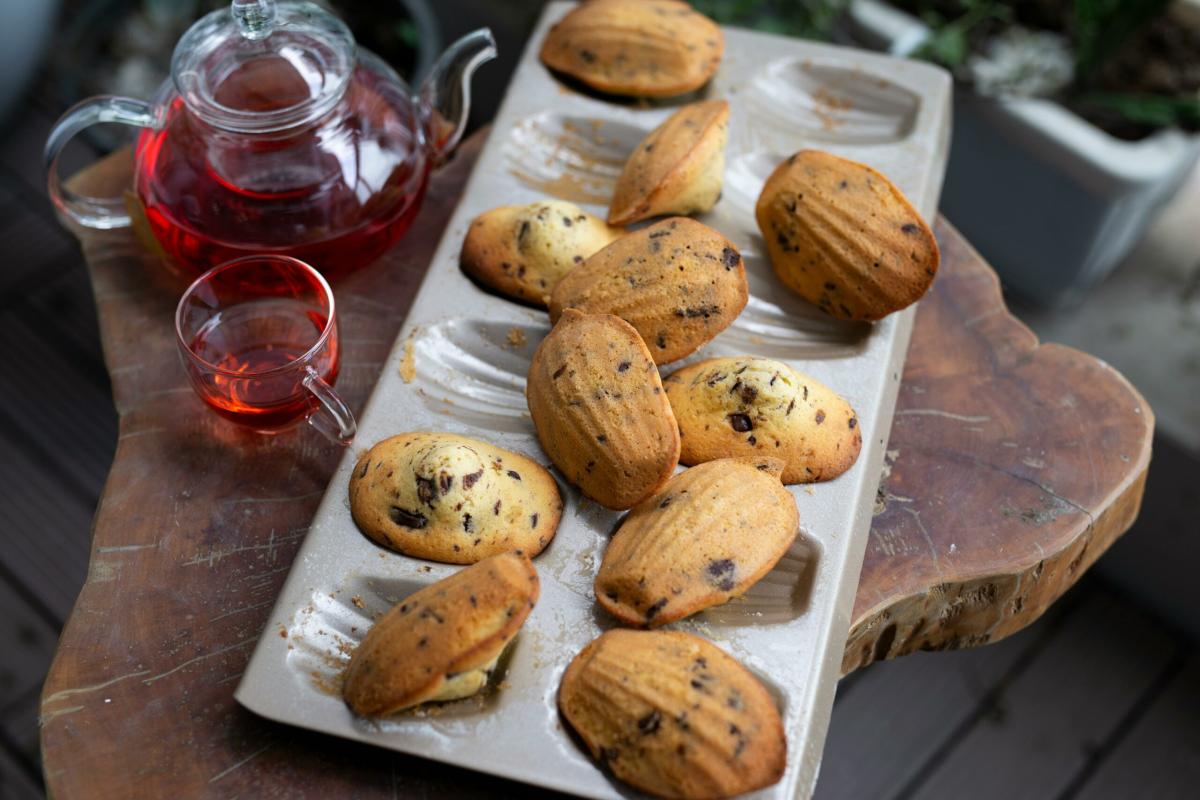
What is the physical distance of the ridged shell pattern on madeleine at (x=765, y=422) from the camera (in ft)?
2.51

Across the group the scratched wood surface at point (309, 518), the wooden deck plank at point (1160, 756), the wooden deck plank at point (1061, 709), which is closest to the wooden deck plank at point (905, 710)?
the wooden deck plank at point (1061, 709)

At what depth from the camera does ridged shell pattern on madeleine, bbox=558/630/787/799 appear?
62cm

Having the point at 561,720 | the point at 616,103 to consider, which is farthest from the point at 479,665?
the point at 616,103

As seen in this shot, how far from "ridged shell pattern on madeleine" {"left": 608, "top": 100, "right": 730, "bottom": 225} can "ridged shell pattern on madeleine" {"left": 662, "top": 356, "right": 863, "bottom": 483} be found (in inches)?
6.6

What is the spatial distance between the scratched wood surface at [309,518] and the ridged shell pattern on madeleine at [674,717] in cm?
9

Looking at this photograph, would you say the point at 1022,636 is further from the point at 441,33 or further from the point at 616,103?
the point at 441,33

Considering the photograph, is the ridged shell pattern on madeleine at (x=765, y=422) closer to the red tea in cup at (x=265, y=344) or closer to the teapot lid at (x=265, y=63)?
the red tea in cup at (x=265, y=344)

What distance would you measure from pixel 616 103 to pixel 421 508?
46 cm

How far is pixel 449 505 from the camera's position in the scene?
718mm

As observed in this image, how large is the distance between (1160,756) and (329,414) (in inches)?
38.2

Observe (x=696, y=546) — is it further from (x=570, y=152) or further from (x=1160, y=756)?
(x=1160, y=756)

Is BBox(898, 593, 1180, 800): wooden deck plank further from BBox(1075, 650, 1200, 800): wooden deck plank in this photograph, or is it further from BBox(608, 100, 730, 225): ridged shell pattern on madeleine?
BBox(608, 100, 730, 225): ridged shell pattern on madeleine

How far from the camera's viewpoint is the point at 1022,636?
1.33m

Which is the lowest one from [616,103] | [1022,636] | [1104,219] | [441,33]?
[1022,636]
